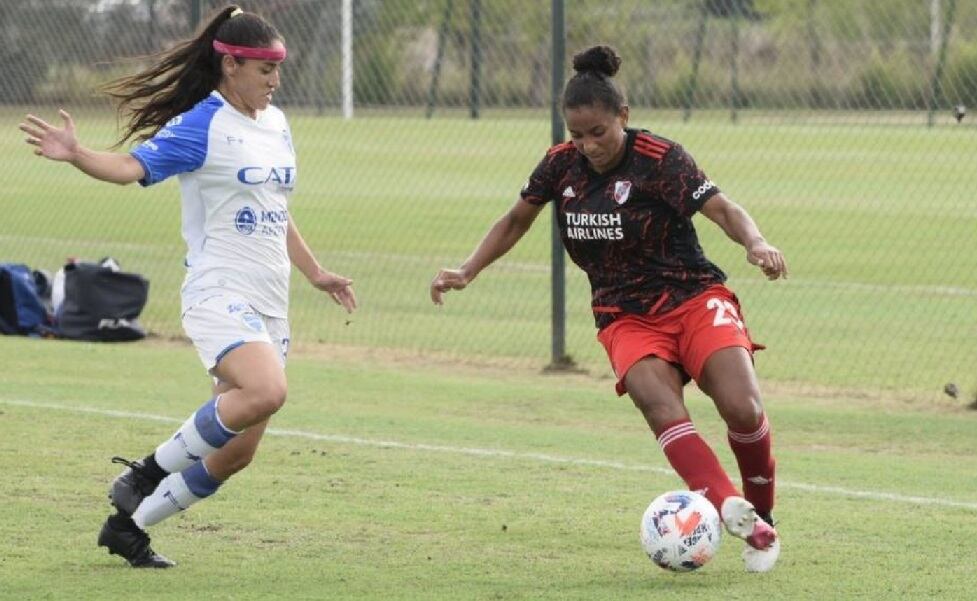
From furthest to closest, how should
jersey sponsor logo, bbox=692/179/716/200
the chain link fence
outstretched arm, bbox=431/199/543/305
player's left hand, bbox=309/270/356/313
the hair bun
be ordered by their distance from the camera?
1. the chain link fence
2. player's left hand, bbox=309/270/356/313
3. outstretched arm, bbox=431/199/543/305
4. the hair bun
5. jersey sponsor logo, bbox=692/179/716/200

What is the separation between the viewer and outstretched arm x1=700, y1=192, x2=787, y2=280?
6426 millimetres

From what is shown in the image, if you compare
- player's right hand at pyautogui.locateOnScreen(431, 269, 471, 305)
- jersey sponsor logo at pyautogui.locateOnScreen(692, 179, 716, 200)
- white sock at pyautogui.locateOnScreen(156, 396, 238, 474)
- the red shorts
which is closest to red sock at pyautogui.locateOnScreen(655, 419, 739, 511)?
the red shorts

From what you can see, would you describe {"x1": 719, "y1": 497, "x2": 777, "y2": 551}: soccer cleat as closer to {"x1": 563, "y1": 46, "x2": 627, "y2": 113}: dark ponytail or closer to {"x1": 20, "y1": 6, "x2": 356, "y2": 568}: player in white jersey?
{"x1": 563, "y1": 46, "x2": 627, "y2": 113}: dark ponytail

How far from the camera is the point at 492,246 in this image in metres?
7.27

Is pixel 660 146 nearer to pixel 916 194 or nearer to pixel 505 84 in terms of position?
pixel 505 84

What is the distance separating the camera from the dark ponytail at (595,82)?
6.69 meters

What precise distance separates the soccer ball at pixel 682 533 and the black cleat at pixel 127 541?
182 centimetres

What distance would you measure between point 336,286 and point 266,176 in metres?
0.79

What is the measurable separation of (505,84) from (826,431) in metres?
7.28

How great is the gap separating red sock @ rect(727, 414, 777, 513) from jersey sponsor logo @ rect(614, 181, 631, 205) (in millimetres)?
947

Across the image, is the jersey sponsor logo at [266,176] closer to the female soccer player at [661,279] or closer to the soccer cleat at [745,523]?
the female soccer player at [661,279]

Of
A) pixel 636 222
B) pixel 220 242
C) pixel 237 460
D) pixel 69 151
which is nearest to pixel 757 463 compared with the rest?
pixel 636 222

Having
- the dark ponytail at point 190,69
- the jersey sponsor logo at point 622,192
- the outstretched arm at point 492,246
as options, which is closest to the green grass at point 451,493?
the outstretched arm at point 492,246

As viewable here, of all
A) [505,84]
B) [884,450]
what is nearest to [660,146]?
[884,450]
